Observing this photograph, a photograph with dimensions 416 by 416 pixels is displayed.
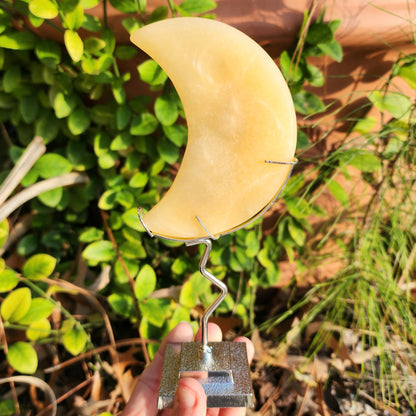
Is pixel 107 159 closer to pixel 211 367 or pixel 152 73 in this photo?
pixel 152 73

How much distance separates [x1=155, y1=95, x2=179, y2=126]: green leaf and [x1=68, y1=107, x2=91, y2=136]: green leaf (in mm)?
145

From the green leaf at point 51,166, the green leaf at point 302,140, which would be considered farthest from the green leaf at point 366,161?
the green leaf at point 51,166

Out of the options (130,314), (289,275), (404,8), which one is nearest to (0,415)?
(130,314)

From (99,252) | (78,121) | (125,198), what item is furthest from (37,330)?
(78,121)

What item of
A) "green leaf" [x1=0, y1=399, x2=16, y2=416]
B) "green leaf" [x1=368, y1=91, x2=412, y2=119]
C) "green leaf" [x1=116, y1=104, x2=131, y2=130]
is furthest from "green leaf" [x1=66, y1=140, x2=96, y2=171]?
"green leaf" [x1=368, y1=91, x2=412, y2=119]

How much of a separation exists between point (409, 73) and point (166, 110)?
1.39 ft

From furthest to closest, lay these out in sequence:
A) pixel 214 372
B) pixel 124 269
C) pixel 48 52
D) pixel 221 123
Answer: pixel 124 269
pixel 48 52
pixel 214 372
pixel 221 123

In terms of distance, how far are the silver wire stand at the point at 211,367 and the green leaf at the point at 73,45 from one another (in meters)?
0.33

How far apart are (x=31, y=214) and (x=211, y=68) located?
569 mm

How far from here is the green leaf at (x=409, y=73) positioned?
2.02 feet

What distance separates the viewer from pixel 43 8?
19.9 inches

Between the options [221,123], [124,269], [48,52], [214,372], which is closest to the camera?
[221,123]

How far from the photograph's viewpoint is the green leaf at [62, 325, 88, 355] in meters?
0.61

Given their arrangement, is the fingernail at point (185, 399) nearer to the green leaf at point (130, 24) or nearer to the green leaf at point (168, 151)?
→ the green leaf at point (168, 151)
